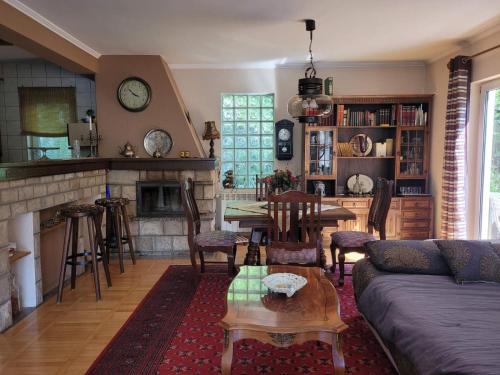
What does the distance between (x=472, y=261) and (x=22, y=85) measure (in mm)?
5373

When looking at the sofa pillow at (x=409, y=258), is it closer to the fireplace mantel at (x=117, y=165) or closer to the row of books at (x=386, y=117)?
the fireplace mantel at (x=117, y=165)

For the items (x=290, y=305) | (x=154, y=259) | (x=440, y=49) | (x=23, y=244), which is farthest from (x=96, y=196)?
(x=440, y=49)

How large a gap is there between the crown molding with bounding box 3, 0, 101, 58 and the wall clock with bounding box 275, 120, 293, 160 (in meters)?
2.49

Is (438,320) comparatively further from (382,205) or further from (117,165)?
(117,165)

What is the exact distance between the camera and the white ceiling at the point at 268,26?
3150 millimetres

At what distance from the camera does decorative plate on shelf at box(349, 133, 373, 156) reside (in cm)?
517

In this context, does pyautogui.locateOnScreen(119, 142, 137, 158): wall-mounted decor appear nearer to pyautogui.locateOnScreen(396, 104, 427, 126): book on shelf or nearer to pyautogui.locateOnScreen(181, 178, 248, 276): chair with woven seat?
pyautogui.locateOnScreen(181, 178, 248, 276): chair with woven seat

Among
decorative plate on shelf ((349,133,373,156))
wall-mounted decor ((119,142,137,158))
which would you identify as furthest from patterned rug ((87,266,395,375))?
decorative plate on shelf ((349,133,373,156))

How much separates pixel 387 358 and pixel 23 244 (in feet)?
9.36

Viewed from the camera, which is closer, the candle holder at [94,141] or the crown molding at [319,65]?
the candle holder at [94,141]

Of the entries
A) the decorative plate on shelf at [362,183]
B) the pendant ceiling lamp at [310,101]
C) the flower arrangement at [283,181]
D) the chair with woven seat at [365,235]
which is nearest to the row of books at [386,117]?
the decorative plate on shelf at [362,183]

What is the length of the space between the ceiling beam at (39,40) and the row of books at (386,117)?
3.17m

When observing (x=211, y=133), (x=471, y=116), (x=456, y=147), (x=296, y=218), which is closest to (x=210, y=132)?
(x=211, y=133)

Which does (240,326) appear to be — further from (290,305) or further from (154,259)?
(154,259)
